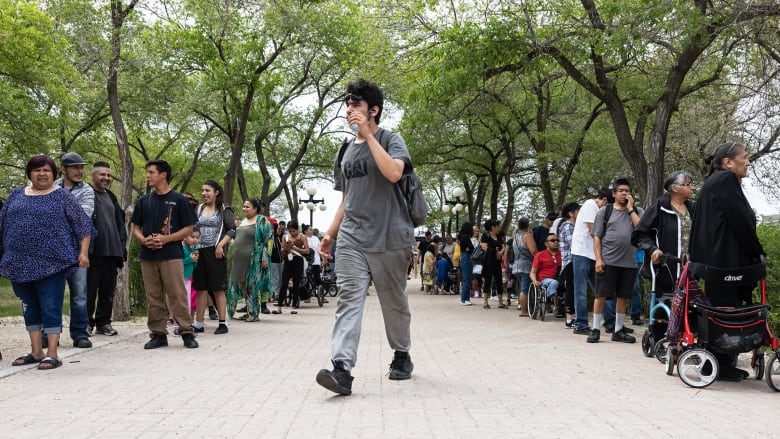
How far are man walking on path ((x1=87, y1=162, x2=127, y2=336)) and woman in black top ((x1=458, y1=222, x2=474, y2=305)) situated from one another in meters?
10.8

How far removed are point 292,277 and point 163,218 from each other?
27.9ft

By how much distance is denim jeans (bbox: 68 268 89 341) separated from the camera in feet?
29.5

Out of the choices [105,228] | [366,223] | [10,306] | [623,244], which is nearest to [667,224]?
[623,244]

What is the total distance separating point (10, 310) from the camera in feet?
55.5

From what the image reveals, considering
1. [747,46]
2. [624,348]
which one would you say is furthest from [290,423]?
[747,46]

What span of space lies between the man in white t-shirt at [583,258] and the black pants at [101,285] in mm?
5857

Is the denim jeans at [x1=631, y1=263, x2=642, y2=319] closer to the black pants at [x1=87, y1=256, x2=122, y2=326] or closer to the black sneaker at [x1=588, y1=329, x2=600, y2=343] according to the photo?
the black sneaker at [x1=588, y1=329, x2=600, y2=343]

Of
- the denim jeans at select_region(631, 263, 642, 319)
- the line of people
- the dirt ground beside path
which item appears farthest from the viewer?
the denim jeans at select_region(631, 263, 642, 319)

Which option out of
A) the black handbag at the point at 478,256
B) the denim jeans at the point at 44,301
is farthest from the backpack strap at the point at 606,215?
the black handbag at the point at 478,256

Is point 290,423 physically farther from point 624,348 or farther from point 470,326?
point 470,326

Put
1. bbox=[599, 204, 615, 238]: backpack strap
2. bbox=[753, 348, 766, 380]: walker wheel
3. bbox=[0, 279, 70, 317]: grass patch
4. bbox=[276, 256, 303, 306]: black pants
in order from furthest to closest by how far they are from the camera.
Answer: bbox=[276, 256, 303, 306]: black pants < bbox=[0, 279, 70, 317]: grass patch < bbox=[599, 204, 615, 238]: backpack strap < bbox=[753, 348, 766, 380]: walker wheel

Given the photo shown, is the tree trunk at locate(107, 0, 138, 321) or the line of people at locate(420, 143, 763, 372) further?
the tree trunk at locate(107, 0, 138, 321)

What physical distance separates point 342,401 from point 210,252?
5.87 m

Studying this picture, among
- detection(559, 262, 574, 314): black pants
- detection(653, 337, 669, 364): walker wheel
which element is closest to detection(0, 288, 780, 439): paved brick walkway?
detection(653, 337, 669, 364): walker wheel
